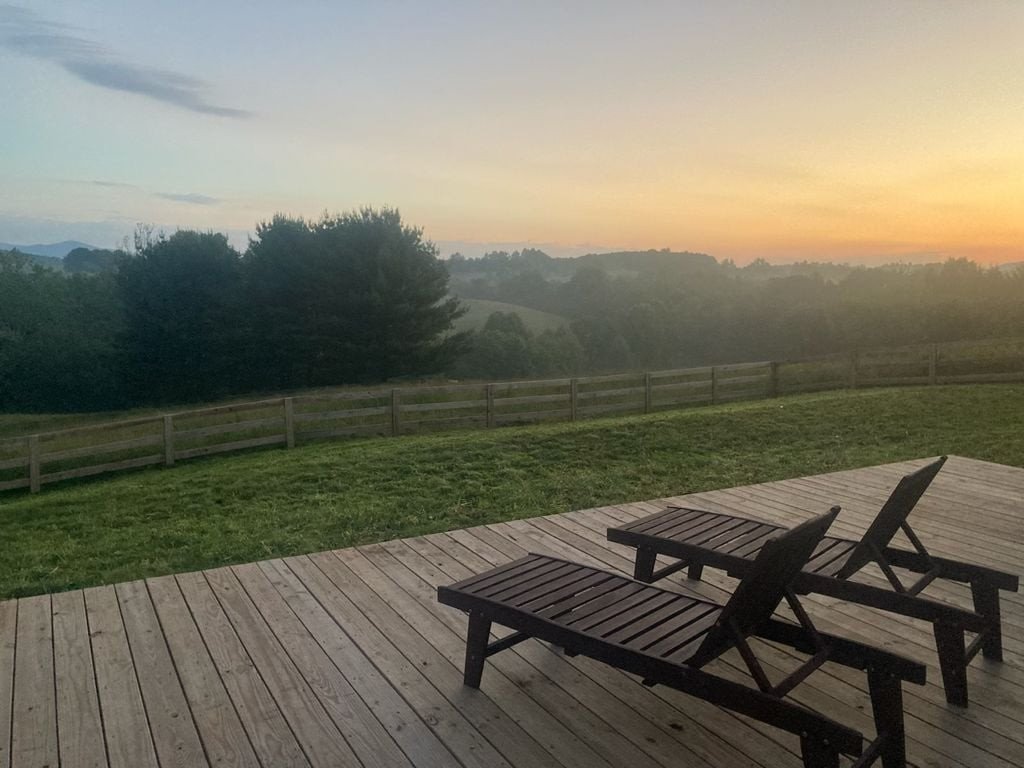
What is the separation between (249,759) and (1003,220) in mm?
15949

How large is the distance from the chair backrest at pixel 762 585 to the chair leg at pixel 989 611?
1.06 metres

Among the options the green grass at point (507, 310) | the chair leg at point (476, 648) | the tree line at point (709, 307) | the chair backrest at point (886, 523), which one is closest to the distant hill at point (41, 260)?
the tree line at point (709, 307)

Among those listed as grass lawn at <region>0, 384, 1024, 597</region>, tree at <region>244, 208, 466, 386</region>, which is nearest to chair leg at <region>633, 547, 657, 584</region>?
grass lawn at <region>0, 384, 1024, 597</region>

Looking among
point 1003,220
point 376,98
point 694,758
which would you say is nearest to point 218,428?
point 376,98

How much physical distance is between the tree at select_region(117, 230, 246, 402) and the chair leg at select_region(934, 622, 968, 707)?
29.7 m

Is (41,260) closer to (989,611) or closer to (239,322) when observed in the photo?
(239,322)

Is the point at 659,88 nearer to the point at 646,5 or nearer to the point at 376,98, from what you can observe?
the point at 646,5

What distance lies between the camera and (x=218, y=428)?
9.69 meters

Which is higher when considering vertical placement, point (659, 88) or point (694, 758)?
point (659, 88)

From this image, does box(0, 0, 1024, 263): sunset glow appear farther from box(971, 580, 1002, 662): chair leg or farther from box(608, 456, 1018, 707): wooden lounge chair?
box(971, 580, 1002, 662): chair leg

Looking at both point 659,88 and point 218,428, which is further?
point 659,88

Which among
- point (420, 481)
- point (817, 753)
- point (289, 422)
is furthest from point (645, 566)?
point (289, 422)

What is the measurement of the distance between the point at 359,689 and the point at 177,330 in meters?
29.9

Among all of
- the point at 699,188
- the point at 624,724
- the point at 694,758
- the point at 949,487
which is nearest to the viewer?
the point at 694,758
